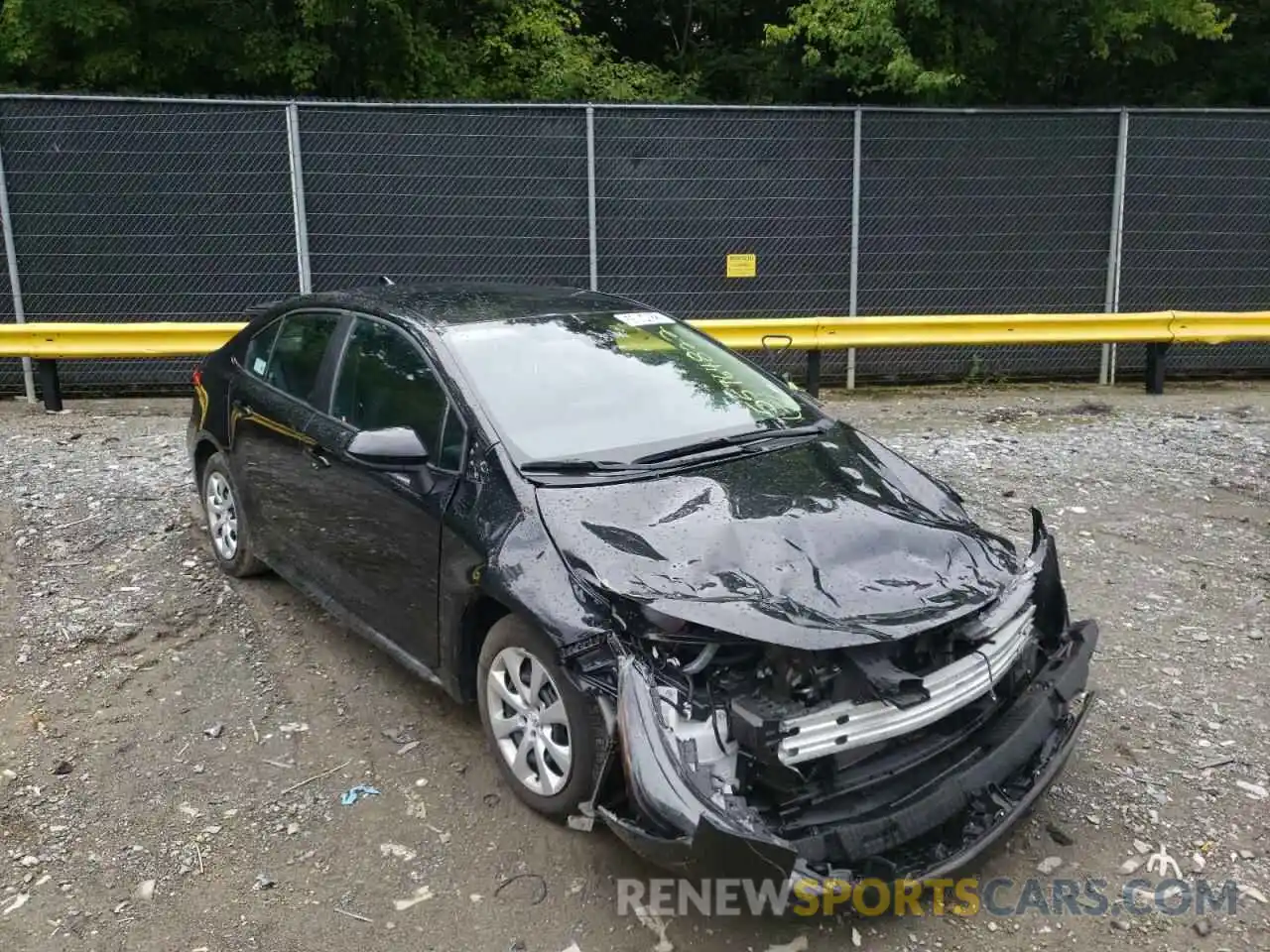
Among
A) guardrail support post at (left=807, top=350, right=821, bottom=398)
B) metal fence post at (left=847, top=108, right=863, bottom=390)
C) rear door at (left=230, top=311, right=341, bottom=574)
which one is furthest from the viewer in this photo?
metal fence post at (left=847, top=108, right=863, bottom=390)

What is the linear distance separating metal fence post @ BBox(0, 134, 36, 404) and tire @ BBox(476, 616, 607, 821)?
24.9ft

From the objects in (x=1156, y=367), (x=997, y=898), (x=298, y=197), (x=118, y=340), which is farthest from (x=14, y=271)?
(x=1156, y=367)

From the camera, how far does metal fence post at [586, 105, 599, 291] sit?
30.7 feet

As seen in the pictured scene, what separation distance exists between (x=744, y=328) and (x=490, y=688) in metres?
6.10

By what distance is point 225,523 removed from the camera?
5.45 m

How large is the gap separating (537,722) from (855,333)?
22.1 ft

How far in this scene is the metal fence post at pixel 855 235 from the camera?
A: 9.66 metres

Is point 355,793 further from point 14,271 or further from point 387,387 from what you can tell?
point 14,271

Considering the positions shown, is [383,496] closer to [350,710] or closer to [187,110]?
[350,710]

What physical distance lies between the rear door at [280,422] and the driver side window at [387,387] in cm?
17

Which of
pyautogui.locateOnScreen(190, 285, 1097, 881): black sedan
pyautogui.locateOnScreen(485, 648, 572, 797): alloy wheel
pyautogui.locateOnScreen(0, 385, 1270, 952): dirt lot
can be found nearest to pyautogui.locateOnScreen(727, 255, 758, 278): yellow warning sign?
pyautogui.locateOnScreen(0, 385, 1270, 952): dirt lot

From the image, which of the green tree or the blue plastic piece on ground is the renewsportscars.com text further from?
the green tree

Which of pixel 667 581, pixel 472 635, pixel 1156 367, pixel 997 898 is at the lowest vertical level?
pixel 997 898

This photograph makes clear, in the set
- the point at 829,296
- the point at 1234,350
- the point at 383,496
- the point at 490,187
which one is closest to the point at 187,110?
the point at 490,187
